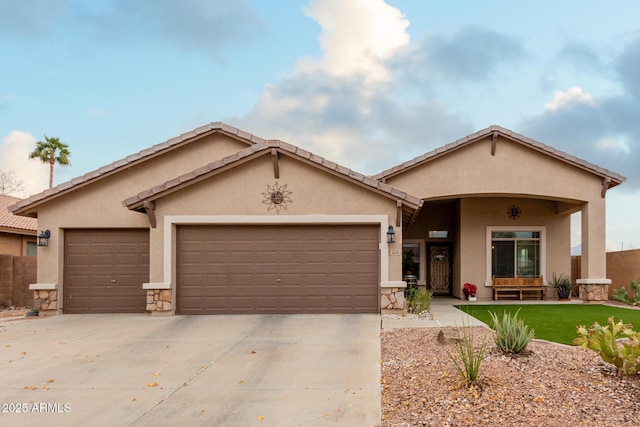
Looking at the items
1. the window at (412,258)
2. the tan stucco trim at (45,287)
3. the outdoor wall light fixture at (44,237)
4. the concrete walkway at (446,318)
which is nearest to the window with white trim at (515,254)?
the concrete walkway at (446,318)

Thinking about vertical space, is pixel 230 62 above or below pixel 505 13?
below

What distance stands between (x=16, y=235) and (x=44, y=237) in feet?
32.0

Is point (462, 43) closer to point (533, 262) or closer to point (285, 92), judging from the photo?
point (285, 92)

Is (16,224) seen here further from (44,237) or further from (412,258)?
(412,258)


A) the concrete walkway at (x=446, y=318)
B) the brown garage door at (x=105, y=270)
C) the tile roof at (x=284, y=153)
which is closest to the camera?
the concrete walkway at (x=446, y=318)

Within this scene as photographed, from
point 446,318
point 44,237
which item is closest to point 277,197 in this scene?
point 446,318

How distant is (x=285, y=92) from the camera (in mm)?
20406

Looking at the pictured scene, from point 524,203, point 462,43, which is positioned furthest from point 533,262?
point 462,43

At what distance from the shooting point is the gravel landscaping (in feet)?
18.1

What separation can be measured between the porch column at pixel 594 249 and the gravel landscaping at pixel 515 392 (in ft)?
33.5

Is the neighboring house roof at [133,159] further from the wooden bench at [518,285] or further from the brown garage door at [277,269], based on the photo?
the wooden bench at [518,285]

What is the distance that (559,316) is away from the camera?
44.0 feet

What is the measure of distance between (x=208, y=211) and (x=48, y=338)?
14.9 ft

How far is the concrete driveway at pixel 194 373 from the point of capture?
19.8ft
